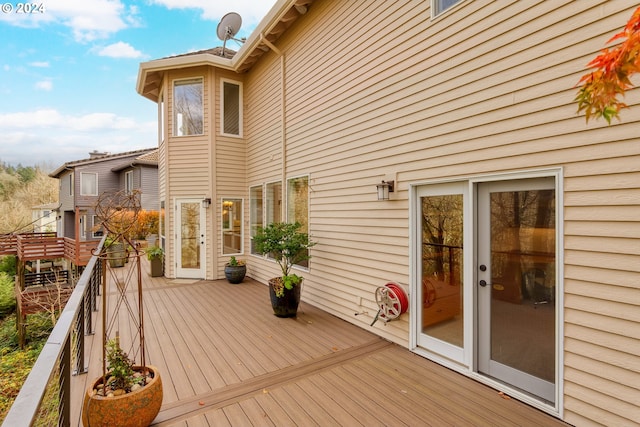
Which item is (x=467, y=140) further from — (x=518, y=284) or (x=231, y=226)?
(x=231, y=226)

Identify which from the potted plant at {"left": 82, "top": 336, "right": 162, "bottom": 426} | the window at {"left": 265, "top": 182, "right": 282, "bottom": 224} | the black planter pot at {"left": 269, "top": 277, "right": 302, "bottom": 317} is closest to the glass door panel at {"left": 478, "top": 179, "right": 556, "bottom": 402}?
the black planter pot at {"left": 269, "top": 277, "right": 302, "bottom": 317}

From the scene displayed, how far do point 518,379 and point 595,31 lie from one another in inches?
115

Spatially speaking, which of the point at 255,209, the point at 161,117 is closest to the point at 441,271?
the point at 255,209

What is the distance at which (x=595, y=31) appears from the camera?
2230mm

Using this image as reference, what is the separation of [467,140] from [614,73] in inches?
71.3

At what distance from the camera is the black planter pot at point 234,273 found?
281 inches

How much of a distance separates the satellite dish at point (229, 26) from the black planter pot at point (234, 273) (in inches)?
234

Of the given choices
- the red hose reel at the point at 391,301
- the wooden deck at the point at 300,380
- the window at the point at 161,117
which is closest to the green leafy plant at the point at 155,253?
the window at the point at 161,117

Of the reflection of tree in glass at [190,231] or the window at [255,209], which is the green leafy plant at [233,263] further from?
the reflection of tree in glass at [190,231]

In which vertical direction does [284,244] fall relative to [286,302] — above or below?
above

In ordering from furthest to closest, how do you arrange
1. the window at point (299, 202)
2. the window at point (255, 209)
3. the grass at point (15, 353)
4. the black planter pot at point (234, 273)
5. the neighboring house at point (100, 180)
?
1. the neighboring house at point (100, 180)
2. the window at point (255, 209)
3. the black planter pot at point (234, 273)
4. the window at point (299, 202)
5. the grass at point (15, 353)

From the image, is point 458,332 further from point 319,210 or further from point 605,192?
point 319,210

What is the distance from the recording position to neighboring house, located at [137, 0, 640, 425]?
86.2 inches

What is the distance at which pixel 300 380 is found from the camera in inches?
119
